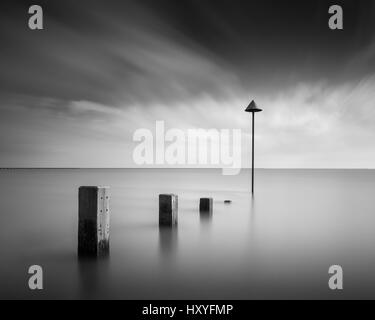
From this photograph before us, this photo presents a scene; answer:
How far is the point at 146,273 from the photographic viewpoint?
6723 millimetres

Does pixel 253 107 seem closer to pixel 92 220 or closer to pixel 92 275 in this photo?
pixel 92 220

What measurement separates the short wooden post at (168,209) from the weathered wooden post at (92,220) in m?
2.77

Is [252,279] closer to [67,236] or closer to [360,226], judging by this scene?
[67,236]

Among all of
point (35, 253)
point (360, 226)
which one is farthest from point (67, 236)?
point (360, 226)

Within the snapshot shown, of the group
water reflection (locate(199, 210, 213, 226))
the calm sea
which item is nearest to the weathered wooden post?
the calm sea

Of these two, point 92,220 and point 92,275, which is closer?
point 92,220

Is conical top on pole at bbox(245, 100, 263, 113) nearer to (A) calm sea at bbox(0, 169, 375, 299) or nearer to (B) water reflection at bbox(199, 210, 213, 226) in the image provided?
(A) calm sea at bbox(0, 169, 375, 299)

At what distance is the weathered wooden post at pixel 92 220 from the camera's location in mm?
6039

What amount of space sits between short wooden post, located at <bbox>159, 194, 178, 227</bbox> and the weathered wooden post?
2767mm

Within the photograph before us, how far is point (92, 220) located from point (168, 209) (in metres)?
4.03

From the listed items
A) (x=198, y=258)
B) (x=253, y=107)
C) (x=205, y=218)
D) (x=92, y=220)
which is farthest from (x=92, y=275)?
(x=253, y=107)

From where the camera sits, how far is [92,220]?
6.07 metres
